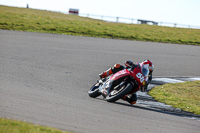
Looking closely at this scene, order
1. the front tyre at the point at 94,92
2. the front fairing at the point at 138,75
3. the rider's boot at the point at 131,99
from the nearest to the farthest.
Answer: the front fairing at the point at 138,75, the rider's boot at the point at 131,99, the front tyre at the point at 94,92

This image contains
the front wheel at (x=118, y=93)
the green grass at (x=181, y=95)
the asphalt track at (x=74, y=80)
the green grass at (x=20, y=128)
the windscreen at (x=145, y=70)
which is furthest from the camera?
the green grass at (x=181, y=95)

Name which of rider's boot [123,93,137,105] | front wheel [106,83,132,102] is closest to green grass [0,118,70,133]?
front wheel [106,83,132,102]

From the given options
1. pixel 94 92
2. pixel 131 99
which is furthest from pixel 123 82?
pixel 94 92

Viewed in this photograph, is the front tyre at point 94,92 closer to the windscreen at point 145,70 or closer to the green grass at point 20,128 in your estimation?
the windscreen at point 145,70

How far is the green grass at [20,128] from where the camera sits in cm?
471

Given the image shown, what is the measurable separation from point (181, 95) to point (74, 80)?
10.4 feet

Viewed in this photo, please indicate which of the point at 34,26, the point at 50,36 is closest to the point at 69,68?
the point at 50,36

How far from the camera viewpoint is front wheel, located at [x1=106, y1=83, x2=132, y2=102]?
8.17m

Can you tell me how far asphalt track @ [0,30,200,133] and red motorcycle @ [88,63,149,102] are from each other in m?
0.25

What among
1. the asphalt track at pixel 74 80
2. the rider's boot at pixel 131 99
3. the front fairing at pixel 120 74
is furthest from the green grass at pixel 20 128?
the rider's boot at pixel 131 99

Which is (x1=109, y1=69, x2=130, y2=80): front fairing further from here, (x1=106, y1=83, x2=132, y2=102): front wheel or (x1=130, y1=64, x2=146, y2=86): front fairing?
(x1=106, y1=83, x2=132, y2=102): front wheel

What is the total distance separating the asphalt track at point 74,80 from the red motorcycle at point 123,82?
25 cm

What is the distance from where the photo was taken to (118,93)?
8.27m

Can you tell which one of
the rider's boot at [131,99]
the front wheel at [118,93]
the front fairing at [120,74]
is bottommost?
the rider's boot at [131,99]
